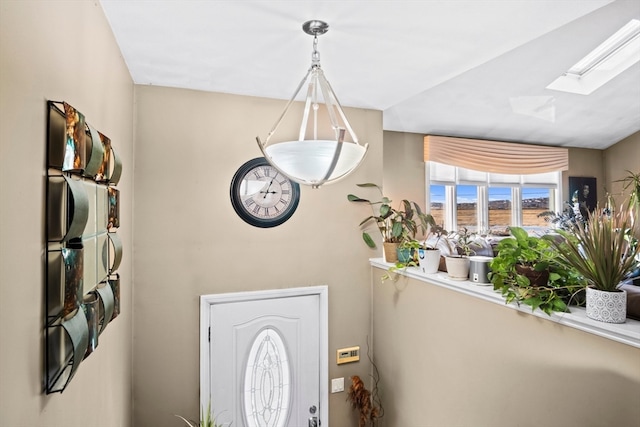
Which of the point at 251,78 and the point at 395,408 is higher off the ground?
the point at 251,78

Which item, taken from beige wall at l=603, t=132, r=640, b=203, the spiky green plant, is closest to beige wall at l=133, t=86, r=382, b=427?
the spiky green plant

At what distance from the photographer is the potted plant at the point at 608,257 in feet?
4.36

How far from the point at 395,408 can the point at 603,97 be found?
4.06 metres

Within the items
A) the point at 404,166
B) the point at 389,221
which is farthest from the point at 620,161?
the point at 389,221

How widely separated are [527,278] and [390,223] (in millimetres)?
1403

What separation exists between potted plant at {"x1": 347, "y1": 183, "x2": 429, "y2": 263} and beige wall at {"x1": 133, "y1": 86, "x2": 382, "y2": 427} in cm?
39

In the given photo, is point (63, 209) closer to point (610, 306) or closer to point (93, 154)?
point (93, 154)

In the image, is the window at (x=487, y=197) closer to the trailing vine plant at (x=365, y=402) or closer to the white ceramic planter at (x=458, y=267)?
the trailing vine plant at (x=365, y=402)

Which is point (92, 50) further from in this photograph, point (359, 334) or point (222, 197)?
point (359, 334)

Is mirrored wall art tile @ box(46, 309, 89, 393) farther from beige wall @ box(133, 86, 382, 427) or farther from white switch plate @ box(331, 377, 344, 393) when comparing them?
white switch plate @ box(331, 377, 344, 393)

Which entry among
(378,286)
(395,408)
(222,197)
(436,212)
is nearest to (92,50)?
(222,197)

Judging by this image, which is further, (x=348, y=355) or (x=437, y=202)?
(x=437, y=202)

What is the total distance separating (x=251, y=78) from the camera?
93.0 inches

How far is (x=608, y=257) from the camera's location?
1.35 meters
